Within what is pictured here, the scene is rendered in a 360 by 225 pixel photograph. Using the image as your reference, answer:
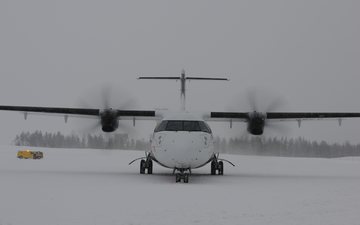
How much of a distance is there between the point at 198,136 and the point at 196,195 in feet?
16.3

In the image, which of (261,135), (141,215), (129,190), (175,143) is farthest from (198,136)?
(141,215)

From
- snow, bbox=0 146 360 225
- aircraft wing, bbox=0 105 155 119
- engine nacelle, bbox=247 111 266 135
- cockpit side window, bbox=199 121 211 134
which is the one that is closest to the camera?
snow, bbox=0 146 360 225

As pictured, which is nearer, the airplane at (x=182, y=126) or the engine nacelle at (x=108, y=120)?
the airplane at (x=182, y=126)

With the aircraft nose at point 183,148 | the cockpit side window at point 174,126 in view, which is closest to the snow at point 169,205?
the aircraft nose at point 183,148

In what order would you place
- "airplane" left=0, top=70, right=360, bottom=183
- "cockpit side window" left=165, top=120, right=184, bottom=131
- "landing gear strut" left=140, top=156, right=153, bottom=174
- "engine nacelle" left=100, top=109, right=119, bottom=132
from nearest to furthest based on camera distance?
"airplane" left=0, top=70, right=360, bottom=183 → "cockpit side window" left=165, top=120, right=184, bottom=131 → "landing gear strut" left=140, top=156, right=153, bottom=174 → "engine nacelle" left=100, top=109, right=119, bottom=132

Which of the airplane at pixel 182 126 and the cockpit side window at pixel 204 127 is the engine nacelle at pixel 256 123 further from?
the cockpit side window at pixel 204 127

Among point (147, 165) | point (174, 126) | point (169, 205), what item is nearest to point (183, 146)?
point (174, 126)

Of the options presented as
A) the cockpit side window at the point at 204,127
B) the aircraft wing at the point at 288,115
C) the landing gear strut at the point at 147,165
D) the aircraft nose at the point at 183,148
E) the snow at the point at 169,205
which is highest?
the aircraft wing at the point at 288,115

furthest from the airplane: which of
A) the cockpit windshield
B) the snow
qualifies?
the snow

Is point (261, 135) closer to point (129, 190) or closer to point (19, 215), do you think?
point (129, 190)

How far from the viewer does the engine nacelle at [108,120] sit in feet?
69.0

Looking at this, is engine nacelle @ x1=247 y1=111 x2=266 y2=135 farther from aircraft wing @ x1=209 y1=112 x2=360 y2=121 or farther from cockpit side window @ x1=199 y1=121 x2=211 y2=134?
cockpit side window @ x1=199 y1=121 x2=211 y2=134

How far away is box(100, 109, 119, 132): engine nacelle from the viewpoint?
21031 millimetres

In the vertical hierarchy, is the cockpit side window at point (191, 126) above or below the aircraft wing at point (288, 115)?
below
